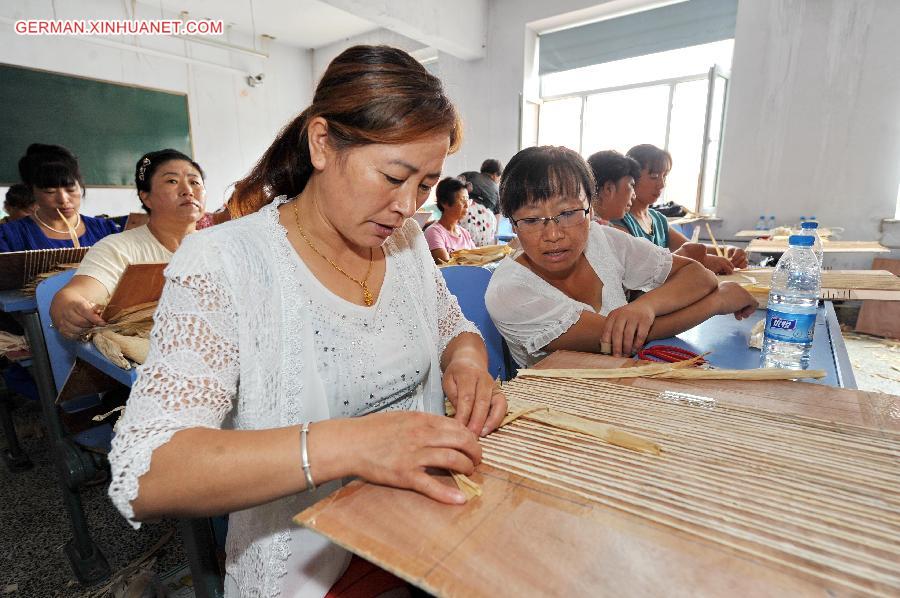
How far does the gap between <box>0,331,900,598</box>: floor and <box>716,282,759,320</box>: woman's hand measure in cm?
198

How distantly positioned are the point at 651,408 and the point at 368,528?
47 centimetres

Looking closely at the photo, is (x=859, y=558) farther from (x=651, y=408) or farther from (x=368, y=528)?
(x=368, y=528)

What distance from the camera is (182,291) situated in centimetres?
72

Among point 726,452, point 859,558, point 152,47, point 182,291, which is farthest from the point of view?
point 152,47

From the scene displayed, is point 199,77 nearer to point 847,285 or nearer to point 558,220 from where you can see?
point 558,220

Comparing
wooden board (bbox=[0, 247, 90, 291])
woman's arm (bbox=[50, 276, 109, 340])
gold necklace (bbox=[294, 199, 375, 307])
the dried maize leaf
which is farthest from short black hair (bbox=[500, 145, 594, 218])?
wooden board (bbox=[0, 247, 90, 291])

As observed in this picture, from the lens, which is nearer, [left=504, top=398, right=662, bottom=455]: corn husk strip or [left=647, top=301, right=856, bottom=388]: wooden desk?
[left=504, top=398, right=662, bottom=455]: corn husk strip

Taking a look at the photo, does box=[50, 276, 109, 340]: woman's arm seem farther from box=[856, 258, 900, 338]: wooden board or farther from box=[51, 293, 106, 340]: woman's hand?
box=[856, 258, 900, 338]: wooden board

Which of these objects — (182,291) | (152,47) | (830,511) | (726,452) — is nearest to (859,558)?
(830,511)

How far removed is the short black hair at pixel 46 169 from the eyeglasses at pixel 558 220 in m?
2.83

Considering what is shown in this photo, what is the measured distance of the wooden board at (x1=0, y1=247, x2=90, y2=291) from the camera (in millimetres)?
1941

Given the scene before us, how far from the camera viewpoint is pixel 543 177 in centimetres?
141

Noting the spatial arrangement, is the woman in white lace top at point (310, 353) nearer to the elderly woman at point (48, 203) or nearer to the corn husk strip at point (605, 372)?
the corn husk strip at point (605, 372)

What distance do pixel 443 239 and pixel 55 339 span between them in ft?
8.08
